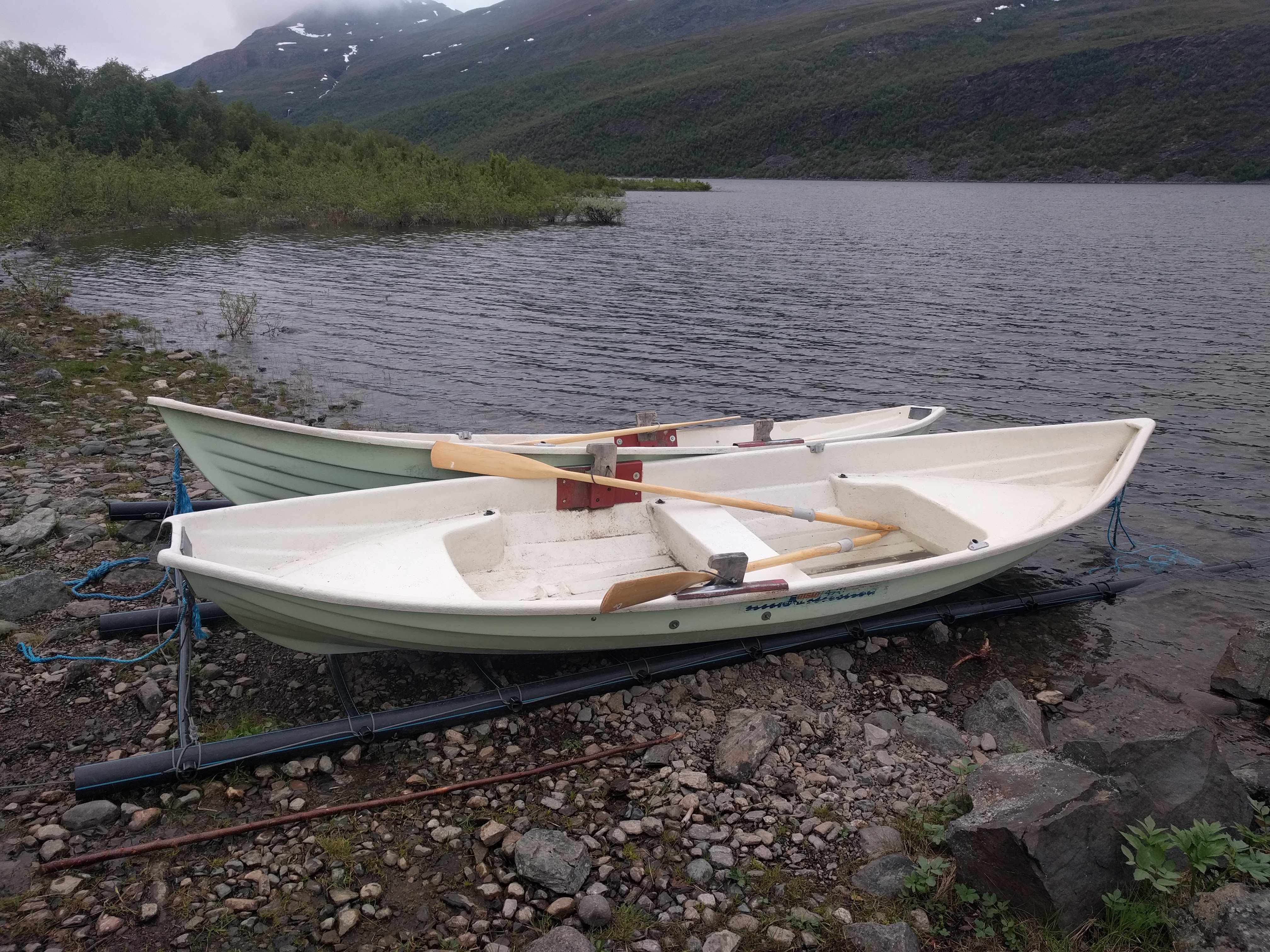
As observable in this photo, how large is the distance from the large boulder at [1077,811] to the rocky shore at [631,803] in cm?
2

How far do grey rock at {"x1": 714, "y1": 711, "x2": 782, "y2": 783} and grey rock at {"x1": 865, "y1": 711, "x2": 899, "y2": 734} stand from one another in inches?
31.7

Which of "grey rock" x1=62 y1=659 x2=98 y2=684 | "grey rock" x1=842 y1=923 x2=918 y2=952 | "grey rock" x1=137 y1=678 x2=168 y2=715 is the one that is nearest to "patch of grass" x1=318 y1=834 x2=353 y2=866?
"grey rock" x1=137 y1=678 x2=168 y2=715

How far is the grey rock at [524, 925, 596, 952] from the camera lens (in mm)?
3885

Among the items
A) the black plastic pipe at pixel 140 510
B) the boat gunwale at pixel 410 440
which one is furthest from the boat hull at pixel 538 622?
the black plastic pipe at pixel 140 510

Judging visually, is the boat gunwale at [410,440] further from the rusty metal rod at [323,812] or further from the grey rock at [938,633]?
the rusty metal rod at [323,812]

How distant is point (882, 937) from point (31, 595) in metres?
7.08

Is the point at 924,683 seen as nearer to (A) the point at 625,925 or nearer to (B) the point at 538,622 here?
(B) the point at 538,622

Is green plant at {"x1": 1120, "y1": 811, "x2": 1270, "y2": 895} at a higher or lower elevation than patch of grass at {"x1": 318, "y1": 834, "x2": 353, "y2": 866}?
higher

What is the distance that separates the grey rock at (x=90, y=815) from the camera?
455cm

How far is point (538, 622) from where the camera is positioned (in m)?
5.55

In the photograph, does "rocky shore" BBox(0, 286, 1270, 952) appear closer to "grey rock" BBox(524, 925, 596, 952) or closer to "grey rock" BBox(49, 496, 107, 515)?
"grey rock" BBox(524, 925, 596, 952)

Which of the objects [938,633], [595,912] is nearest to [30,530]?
[595,912]

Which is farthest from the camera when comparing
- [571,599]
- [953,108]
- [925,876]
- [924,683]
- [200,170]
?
[953,108]

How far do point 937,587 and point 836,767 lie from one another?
7.72 feet
